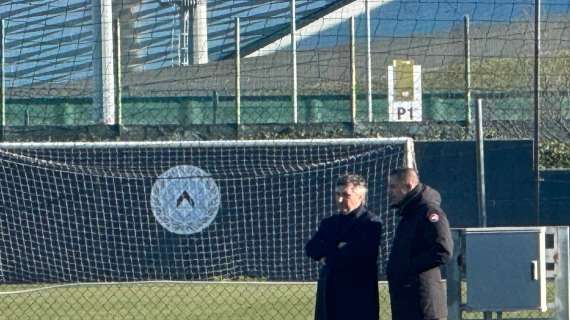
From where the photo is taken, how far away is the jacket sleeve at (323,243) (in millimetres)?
7156

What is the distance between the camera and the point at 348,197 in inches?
283

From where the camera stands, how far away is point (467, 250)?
7430 mm

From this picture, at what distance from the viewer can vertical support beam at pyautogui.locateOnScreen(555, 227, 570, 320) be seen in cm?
759

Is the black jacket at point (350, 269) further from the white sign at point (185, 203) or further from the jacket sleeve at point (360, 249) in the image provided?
the white sign at point (185, 203)

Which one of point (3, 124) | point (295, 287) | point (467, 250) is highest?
point (3, 124)

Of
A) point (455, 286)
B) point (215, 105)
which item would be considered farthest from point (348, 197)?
point (215, 105)

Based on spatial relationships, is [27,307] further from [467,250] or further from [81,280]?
[467,250]

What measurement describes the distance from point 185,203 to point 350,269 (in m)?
6.28

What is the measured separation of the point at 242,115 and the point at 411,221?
316 inches

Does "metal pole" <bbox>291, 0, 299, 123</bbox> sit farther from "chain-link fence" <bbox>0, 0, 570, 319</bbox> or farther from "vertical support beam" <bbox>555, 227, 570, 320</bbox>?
"vertical support beam" <bbox>555, 227, 570, 320</bbox>

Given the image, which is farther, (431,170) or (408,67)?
(408,67)

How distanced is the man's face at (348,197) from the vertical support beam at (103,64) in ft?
17.3

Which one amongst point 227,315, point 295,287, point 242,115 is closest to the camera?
point 227,315

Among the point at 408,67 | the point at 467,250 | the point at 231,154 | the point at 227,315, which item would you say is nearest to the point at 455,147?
the point at 408,67
